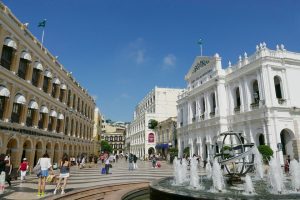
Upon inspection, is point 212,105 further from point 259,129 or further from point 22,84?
point 22,84

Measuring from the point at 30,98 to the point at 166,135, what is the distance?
39.7 meters

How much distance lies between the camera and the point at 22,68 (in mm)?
21344

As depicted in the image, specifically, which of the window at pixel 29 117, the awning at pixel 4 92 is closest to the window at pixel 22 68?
the awning at pixel 4 92

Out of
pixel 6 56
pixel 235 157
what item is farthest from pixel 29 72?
pixel 235 157

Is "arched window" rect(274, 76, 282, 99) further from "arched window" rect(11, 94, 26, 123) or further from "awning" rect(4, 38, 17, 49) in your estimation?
"awning" rect(4, 38, 17, 49)

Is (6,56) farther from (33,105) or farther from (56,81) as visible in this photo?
(56,81)

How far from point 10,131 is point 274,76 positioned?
90.5ft

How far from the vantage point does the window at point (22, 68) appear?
20875 millimetres

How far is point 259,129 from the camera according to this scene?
2714 cm

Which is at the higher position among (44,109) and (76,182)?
(44,109)

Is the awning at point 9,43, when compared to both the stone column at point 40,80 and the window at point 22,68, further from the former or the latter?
the stone column at point 40,80

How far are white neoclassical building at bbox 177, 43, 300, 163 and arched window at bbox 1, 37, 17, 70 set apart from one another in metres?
24.8

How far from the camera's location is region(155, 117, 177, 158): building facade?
5343 cm

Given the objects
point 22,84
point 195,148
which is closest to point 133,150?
point 195,148
